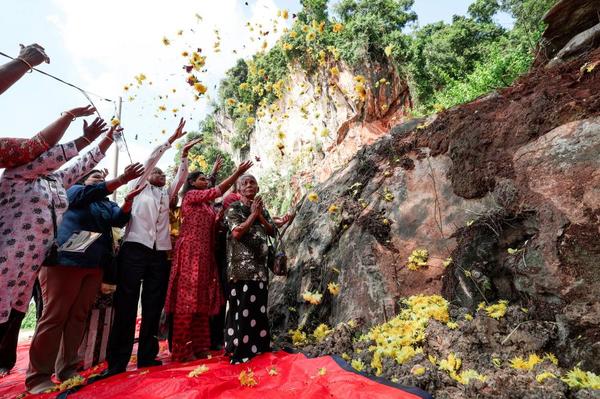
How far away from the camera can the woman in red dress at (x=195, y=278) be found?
10.6ft

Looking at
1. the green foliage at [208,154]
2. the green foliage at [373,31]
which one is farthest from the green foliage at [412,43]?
the green foliage at [208,154]

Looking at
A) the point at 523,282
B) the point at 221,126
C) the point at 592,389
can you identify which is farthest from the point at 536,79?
the point at 221,126

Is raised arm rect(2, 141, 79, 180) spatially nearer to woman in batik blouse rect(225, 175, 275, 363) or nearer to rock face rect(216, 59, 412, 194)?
woman in batik blouse rect(225, 175, 275, 363)

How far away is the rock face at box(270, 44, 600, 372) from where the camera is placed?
7.67 feet

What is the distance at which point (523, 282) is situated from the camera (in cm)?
247

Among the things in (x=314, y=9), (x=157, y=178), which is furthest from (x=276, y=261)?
(x=314, y=9)

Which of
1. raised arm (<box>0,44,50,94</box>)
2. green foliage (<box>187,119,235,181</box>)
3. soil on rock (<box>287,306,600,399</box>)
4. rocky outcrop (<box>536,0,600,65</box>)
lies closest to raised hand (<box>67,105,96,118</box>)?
raised arm (<box>0,44,50,94</box>)

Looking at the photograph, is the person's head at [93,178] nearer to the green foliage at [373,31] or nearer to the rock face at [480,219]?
the rock face at [480,219]

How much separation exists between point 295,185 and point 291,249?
10357 mm

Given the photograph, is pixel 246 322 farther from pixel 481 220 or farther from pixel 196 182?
pixel 481 220

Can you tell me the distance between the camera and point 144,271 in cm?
312

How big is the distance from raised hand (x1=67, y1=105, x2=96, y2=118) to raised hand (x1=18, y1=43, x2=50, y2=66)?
1.46ft

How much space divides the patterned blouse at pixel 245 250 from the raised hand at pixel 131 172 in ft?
2.98

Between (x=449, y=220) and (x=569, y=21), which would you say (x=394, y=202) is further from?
(x=569, y=21)
